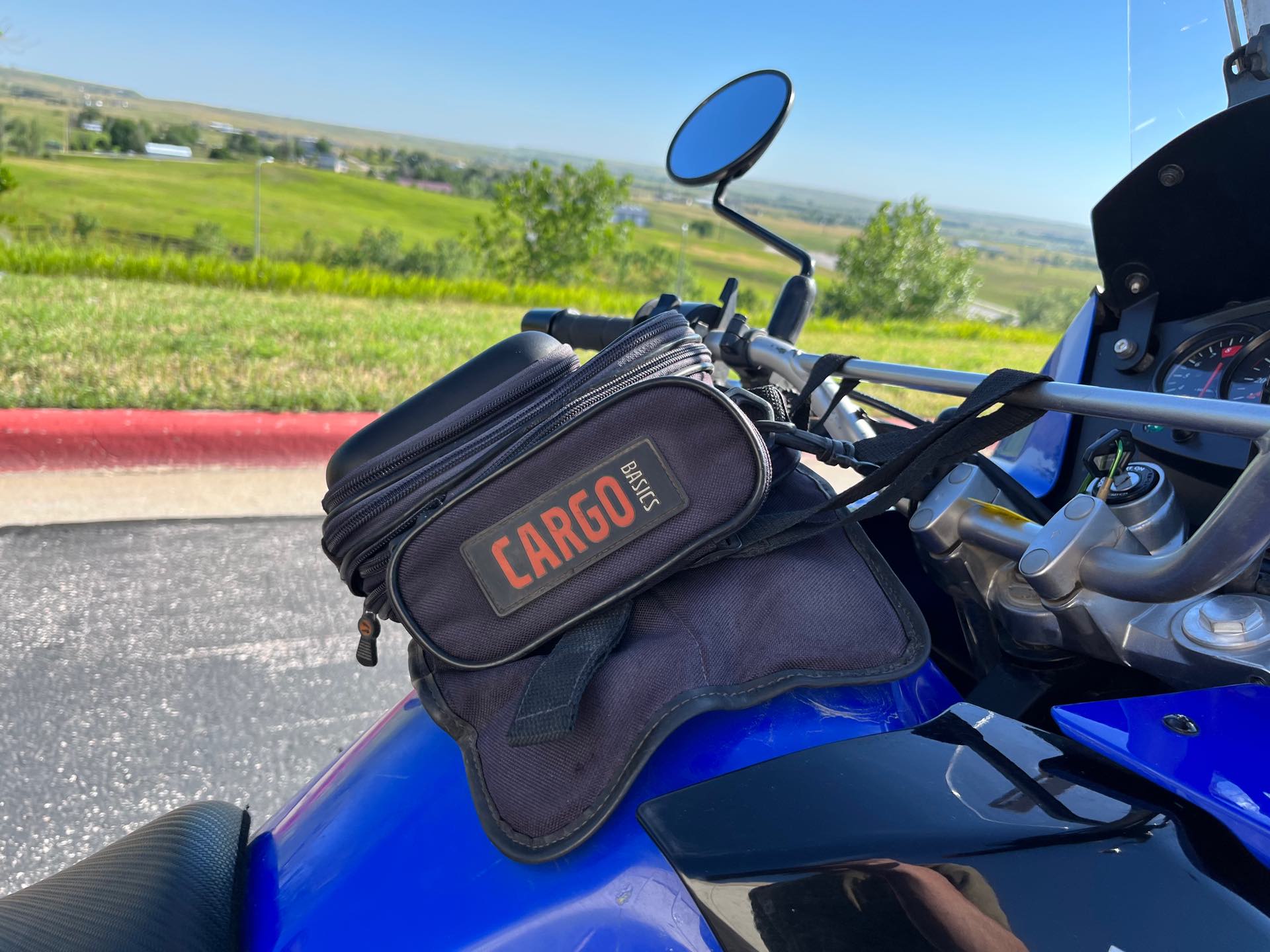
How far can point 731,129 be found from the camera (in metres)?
1.53

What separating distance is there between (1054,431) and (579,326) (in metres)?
0.74

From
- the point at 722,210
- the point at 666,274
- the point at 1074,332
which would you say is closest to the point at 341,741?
the point at 722,210

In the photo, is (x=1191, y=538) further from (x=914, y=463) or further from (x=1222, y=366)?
(x=1222, y=366)

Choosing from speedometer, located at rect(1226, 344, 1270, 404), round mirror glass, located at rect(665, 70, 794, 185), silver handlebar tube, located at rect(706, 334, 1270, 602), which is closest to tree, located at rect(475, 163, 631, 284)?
round mirror glass, located at rect(665, 70, 794, 185)

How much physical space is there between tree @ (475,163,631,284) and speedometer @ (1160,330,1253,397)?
76.3 ft

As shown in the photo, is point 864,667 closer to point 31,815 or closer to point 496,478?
point 496,478

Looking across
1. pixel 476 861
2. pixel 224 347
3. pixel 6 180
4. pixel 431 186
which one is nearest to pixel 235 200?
pixel 431 186

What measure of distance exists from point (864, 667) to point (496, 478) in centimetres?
37

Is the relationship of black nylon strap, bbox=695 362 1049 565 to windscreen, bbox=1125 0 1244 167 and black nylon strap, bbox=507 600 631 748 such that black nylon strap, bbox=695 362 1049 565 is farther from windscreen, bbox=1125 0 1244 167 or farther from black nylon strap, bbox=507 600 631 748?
windscreen, bbox=1125 0 1244 167

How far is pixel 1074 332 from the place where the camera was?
1353 mm

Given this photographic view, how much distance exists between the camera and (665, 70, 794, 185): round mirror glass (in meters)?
1.46

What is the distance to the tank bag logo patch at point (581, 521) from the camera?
0.83 m

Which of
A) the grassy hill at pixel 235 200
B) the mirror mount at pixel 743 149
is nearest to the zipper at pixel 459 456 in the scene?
the mirror mount at pixel 743 149

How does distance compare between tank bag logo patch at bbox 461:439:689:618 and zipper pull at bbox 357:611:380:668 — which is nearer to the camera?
tank bag logo patch at bbox 461:439:689:618
